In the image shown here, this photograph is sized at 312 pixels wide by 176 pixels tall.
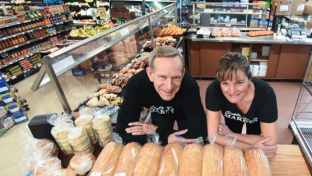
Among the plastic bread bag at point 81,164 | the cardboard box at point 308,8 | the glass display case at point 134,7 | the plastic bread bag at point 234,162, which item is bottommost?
the plastic bread bag at point 81,164

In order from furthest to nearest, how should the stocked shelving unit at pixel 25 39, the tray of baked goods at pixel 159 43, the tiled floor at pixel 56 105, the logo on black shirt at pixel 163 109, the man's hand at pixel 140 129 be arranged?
the stocked shelving unit at pixel 25 39
the tray of baked goods at pixel 159 43
the tiled floor at pixel 56 105
the logo on black shirt at pixel 163 109
the man's hand at pixel 140 129

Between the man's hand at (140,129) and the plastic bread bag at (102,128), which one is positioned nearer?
the plastic bread bag at (102,128)

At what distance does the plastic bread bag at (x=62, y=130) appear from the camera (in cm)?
131

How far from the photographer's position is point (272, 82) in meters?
4.73

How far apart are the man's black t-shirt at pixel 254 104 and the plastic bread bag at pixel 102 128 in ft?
2.60

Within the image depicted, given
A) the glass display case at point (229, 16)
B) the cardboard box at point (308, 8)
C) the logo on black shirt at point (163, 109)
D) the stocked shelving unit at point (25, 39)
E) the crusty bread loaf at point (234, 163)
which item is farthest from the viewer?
the stocked shelving unit at point (25, 39)

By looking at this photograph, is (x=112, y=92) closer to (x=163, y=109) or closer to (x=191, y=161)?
(x=163, y=109)

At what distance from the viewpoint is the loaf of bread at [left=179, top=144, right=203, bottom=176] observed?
945 mm

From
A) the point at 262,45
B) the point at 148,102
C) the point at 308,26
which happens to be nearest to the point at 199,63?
the point at 262,45

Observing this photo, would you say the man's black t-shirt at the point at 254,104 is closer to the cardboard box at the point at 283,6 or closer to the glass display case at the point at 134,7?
the cardboard box at the point at 283,6

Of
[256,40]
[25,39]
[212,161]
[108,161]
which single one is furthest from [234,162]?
[25,39]

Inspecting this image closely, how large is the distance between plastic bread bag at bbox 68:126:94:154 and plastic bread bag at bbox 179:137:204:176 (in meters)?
0.67

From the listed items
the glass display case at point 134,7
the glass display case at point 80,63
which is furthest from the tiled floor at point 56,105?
the glass display case at point 134,7

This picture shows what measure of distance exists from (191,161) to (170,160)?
0.36 feet
